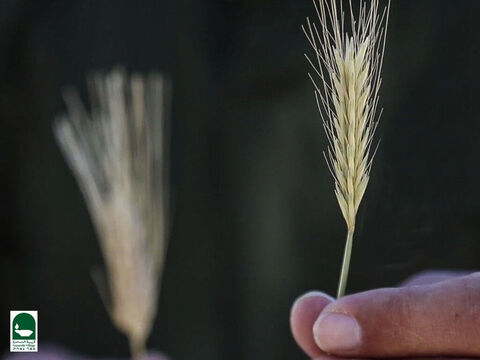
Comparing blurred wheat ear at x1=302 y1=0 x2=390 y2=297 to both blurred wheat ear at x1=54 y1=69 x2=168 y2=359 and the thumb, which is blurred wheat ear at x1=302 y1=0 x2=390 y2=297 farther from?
blurred wheat ear at x1=54 y1=69 x2=168 y2=359

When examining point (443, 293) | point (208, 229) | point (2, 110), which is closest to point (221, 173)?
point (208, 229)

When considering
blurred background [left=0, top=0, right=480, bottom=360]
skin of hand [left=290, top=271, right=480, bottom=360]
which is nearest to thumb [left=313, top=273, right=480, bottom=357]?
skin of hand [left=290, top=271, right=480, bottom=360]

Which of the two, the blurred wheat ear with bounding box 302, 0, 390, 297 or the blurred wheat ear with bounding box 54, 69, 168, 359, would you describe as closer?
the blurred wheat ear with bounding box 302, 0, 390, 297

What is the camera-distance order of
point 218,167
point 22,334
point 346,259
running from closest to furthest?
point 346,259 → point 22,334 → point 218,167

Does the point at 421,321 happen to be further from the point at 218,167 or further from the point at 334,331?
the point at 218,167

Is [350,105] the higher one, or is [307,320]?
[350,105]

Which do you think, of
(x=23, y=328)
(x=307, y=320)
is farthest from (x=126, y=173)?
(x=307, y=320)
